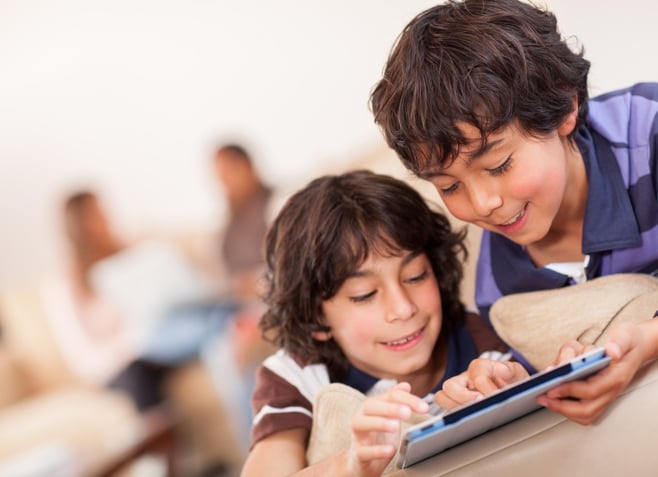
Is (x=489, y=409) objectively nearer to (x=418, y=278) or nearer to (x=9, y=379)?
(x=418, y=278)

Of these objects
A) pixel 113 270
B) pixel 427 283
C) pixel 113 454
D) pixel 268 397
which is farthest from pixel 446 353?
pixel 113 270

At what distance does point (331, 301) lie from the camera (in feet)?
3.77

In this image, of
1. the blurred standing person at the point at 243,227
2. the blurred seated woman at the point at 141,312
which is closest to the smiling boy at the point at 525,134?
the blurred standing person at the point at 243,227

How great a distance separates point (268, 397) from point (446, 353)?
0.25 m

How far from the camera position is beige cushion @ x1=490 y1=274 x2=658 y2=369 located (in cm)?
99

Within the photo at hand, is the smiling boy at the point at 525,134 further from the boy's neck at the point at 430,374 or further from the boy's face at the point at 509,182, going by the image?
the boy's neck at the point at 430,374

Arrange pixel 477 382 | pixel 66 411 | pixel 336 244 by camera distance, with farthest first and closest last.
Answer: pixel 66 411 < pixel 336 244 < pixel 477 382

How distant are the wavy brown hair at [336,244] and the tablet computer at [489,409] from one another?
34 cm

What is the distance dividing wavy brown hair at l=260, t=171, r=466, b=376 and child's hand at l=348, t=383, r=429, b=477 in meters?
0.30

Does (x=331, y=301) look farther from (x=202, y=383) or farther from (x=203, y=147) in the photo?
(x=203, y=147)

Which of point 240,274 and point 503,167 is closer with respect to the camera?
point 503,167

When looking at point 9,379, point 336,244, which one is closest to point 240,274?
point 9,379

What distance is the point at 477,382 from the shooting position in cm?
92

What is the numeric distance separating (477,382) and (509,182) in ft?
0.76
